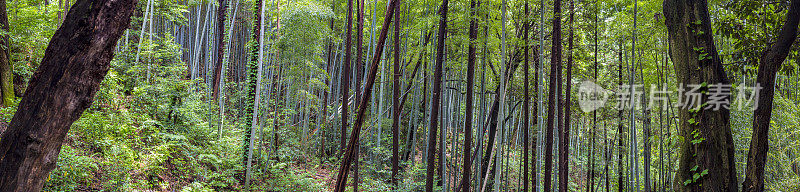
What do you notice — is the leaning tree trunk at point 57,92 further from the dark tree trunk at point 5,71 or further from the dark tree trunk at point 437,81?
the dark tree trunk at point 5,71

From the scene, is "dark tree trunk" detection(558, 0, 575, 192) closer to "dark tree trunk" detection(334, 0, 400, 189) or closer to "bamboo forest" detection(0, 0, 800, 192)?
"bamboo forest" detection(0, 0, 800, 192)

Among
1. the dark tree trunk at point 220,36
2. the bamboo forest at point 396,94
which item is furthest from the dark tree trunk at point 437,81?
A: the dark tree trunk at point 220,36

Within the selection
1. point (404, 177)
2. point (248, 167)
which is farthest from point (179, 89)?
point (404, 177)

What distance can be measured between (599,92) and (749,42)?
13.9 ft

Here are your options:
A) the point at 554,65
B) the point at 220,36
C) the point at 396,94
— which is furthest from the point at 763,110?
the point at 220,36

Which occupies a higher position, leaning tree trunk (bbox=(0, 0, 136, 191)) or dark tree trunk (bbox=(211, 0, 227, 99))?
dark tree trunk (bbox=(211, 0, 227, 99))

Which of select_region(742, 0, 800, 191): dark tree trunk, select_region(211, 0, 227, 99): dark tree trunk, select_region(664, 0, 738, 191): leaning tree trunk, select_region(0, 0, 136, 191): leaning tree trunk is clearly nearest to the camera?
select_region(0, 0, 136, 191): leaning tree trunk

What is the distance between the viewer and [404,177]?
6.23 meters

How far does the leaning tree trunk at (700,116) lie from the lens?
3.14 m

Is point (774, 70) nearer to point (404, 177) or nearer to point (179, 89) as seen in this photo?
point (404, 177)

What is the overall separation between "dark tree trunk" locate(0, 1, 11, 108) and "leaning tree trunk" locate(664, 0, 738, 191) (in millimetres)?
6276

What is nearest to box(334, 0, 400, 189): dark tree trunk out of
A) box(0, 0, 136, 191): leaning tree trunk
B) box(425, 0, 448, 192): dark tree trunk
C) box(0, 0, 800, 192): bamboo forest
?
box(0, 0, 800, 192): bamboo forest

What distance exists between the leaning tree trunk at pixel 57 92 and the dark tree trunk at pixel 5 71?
286 centimetres

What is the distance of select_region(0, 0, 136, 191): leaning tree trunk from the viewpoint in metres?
1.72
